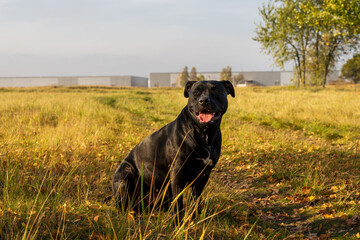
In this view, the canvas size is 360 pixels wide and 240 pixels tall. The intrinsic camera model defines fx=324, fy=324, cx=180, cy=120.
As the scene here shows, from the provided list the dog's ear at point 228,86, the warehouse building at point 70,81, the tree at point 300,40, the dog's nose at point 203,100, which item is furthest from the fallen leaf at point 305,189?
the warehouse building at point 70,81

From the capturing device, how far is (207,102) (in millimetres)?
3873

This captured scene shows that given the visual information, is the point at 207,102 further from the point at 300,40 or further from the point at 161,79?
the point at 161,79

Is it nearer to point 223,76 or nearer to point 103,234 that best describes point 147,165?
point 103,234

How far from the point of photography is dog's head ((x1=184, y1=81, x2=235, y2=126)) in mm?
3896

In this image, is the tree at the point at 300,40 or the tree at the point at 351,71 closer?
the tree at the point at 300,40

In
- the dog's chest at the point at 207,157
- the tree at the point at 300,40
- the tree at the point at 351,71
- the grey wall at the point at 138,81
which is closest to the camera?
the dog's chest at the point at 207,157

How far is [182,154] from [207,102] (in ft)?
2.29

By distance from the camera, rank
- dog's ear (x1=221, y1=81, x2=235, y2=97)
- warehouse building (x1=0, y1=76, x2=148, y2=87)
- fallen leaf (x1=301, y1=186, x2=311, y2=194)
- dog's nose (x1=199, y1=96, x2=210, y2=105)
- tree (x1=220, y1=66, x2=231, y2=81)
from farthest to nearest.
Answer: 1. warehouse building (x1=0, y1=76, x2=148, y2=87)
2. tree (x1=220, y1=66, x2=231, y2=81)
3. fallen leaf (x1=301, y1=186, x2=311, y2=194)
4. dog's ear (x1=221, y1=81, x2=235, y2=97)
5. dog's nose (x1=199, y1=96, x2=210, y2=105)

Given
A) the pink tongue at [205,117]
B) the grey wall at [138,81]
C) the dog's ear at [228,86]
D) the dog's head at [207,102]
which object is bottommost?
the pink tongue at [205,117]

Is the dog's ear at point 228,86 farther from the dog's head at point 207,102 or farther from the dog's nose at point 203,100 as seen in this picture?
the dog's nose at point 203,100

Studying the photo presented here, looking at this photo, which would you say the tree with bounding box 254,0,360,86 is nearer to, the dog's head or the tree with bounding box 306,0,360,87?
the tree with bounding box 306,0,360,87

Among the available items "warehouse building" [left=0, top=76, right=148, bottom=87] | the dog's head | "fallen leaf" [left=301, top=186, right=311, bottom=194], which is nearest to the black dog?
the dog's head

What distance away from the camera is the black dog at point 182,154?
3932 mm

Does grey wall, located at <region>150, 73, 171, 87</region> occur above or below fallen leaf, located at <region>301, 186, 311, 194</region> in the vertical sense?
above
